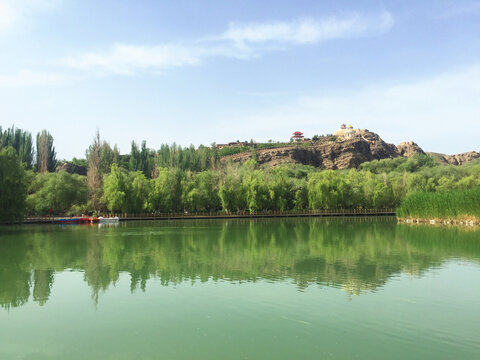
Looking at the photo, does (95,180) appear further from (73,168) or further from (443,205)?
(443,205)

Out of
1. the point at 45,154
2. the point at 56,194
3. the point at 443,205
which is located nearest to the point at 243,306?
the point at 443,205

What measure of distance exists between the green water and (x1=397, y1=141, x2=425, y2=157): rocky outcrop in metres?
139

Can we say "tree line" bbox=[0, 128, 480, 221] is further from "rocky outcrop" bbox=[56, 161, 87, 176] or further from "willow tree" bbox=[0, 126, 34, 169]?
"rocky outcrop" bbox=[56, 161, 87, 176]

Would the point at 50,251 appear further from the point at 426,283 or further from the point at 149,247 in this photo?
the point at 426,283

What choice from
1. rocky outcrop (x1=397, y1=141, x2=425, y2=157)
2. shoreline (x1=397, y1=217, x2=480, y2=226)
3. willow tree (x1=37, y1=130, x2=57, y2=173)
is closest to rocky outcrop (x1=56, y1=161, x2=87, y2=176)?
willow tree (x1=37, y1=130, x2=57, y2=173)

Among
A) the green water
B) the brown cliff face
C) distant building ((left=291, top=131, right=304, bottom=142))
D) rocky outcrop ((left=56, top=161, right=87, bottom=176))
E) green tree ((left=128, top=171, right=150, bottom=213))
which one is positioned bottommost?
the green water

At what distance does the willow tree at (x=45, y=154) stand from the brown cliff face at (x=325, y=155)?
5516 cm

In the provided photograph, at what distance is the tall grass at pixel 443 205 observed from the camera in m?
38.3

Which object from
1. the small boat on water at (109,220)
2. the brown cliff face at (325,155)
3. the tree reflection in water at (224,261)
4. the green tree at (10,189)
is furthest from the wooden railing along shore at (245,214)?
the brown cliff face at (325,155)

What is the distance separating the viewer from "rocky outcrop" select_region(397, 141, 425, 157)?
150150 mm

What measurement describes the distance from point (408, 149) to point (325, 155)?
136 feet

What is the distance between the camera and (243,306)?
11.3 metres

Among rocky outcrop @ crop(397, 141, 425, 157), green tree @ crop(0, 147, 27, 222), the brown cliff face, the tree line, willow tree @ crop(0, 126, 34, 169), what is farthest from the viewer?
rocky outcrop @ crop(397, 141, 425, 157)

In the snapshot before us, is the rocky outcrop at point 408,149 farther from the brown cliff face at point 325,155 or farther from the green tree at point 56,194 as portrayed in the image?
the green tree at point 56,194
